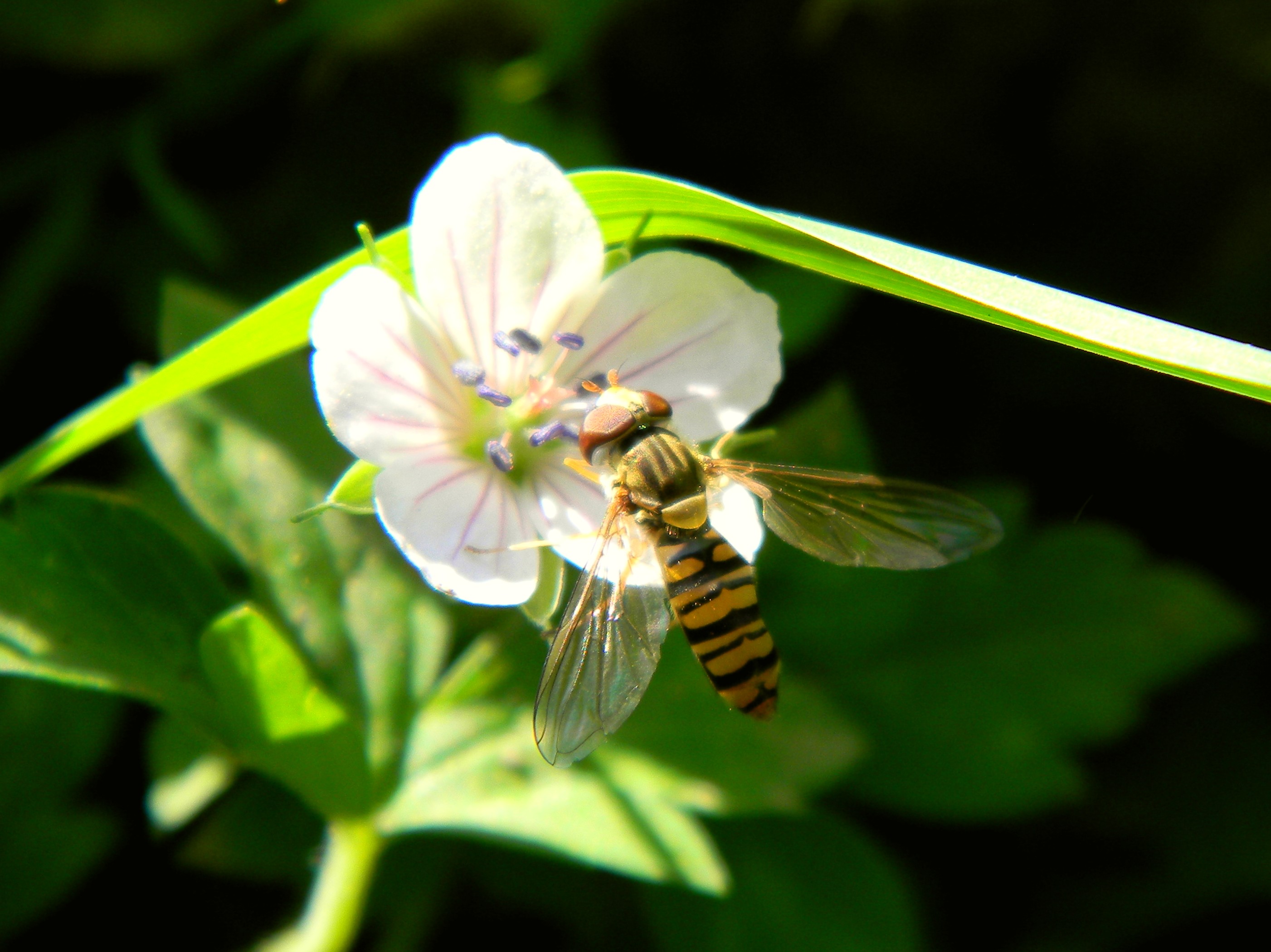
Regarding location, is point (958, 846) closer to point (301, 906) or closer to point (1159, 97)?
point (301, 906)

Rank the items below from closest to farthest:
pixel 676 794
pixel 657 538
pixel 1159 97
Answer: pixel 657 538 → pixel 676 794 → pixel 1159 97

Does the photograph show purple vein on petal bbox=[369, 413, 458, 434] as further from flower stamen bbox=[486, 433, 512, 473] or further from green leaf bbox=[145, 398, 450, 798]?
green leaf bbox=[145, 398, 450, 798]

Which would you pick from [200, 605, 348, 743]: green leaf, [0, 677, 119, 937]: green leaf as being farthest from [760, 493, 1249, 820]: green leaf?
[0, 677, 119, 937]: green leaf

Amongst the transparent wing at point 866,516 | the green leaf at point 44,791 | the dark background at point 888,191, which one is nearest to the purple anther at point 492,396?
the transparent wing at point 866,516

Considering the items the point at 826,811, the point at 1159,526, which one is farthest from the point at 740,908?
the point at 1159,526

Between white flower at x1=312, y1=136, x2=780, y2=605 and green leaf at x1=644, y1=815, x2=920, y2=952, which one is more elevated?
white flower at x1=312, y1=136, x2=780, y2=605

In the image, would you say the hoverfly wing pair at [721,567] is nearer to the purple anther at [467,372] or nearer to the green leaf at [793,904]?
the purple anther at [467,372]

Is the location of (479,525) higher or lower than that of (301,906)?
higher
